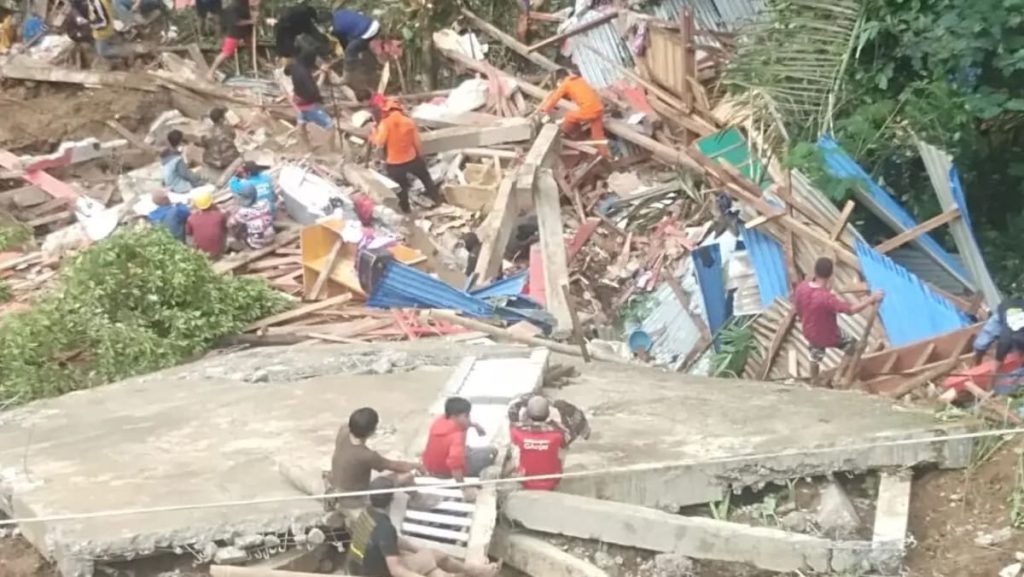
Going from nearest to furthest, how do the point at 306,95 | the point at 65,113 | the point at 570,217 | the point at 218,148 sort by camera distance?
the point at 570,217 → the point at 218,148 → the point at 306,95 → the point at 65,113

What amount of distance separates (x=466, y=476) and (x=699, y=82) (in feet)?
29.7

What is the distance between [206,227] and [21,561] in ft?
19.4

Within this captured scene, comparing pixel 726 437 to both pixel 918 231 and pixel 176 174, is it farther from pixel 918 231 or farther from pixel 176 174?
pixel 176 174

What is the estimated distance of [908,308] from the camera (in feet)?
32.1

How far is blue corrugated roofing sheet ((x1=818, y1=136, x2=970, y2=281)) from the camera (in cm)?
1059

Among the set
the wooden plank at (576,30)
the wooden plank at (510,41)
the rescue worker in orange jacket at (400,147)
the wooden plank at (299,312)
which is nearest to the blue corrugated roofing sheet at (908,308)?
the wooden plank at (299,312)

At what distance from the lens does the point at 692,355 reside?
11.1 metres

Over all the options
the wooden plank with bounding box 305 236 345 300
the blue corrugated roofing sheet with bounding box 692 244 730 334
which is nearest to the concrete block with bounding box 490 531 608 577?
the blue corrugated roofing sheet with bounding box 692 244 730 334

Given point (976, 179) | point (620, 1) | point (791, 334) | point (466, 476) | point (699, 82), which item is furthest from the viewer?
point (620, 1)

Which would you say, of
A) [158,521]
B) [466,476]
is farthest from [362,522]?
[158,521]

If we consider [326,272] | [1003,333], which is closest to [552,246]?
[326,272]

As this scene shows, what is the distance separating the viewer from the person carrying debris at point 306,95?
48.2ft

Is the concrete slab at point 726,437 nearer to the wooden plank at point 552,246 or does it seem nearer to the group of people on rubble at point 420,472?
the group of people on rubble at point 420,472

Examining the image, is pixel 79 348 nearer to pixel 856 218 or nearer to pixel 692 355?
pixel 692 355
